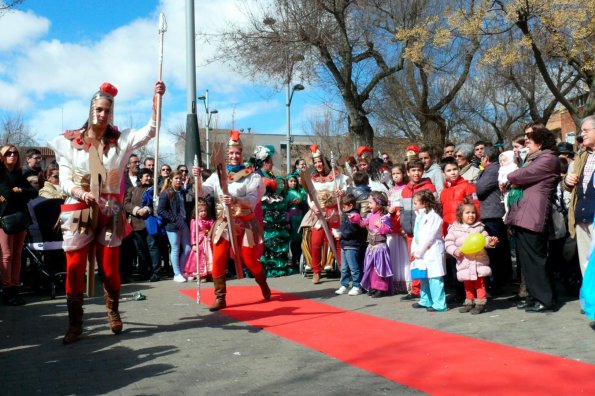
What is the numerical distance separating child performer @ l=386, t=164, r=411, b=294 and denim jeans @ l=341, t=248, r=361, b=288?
49 centimetres

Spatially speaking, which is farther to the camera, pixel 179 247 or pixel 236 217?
pixel 179 247

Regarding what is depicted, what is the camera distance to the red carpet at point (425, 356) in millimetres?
3852

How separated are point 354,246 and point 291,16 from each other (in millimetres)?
9404

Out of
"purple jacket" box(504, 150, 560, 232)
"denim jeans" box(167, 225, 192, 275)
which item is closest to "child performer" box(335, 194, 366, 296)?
"purple jacket" box(504, 150, 560, 232)

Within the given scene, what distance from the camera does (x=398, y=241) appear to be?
7.97 meters

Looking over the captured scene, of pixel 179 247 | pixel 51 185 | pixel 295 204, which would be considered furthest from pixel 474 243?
pixel 51 185

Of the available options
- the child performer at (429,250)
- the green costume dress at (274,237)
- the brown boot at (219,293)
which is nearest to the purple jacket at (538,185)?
the child performer at (429,250)

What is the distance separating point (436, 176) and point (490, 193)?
128 cm

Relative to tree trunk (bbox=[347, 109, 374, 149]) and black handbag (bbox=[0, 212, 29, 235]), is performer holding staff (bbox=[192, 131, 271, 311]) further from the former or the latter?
tree trunk (bbox=[347, 109, 374, 149])

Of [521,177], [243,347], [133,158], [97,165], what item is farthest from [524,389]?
[133,158]

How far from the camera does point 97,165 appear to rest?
5.50 meters

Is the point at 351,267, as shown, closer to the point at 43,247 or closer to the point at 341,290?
the point at 341,290

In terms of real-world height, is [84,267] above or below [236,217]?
below

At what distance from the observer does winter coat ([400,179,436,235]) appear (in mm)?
7293
